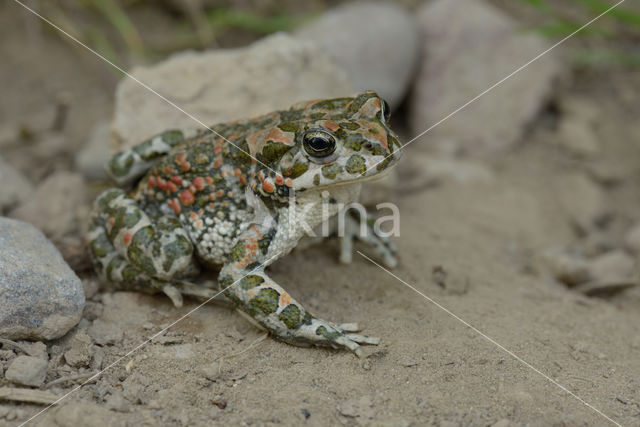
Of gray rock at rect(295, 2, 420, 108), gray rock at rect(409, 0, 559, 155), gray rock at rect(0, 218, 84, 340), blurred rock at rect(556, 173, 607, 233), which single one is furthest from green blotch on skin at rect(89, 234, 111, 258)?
blurred rock at rect(556, 173, 607, 233)

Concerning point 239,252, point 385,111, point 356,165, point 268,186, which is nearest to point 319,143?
point 356,165

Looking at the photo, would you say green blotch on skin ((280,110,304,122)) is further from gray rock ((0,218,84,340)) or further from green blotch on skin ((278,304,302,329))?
gray rock ((0,218,84,340))

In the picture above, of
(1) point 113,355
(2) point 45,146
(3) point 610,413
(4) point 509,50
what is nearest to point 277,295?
(1) point 113,355

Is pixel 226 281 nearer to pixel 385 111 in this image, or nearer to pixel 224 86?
pixel 385 111

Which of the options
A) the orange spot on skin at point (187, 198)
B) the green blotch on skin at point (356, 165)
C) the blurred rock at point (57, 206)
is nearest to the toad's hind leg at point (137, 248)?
the orange spot on skin at point (187, 198)

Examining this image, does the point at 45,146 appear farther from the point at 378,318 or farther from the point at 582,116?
the point at 582,116
